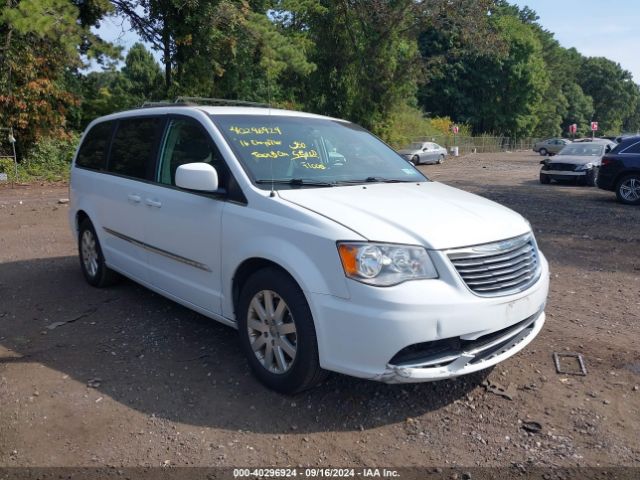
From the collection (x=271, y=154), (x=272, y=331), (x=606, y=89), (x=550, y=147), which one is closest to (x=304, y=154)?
(x=271, y=154)

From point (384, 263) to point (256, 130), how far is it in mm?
1709

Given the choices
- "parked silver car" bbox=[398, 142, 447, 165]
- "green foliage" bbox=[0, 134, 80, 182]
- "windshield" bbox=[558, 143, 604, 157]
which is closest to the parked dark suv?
"windshield" bbox=[558, 143, 604, 157]

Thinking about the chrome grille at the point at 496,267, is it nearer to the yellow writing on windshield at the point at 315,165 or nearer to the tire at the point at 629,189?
the yellow writing on windshield at the point at 315,165

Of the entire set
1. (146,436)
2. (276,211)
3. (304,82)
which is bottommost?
(146,436)

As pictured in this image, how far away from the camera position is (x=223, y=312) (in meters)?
4.09

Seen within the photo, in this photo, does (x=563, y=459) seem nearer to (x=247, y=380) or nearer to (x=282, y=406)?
(x=282, y=406)

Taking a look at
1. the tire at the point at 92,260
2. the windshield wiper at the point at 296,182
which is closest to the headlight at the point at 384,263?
the windshield wiper at the point at 296,182

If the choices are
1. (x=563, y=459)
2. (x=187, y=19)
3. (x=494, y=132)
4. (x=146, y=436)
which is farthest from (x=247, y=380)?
(x=494, y=132)

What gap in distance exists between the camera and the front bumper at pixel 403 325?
3.14 m

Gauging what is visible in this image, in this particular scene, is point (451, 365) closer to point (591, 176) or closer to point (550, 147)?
point (591, 176)

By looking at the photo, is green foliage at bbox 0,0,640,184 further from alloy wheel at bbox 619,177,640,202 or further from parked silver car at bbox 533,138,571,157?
alloy wheel at bbox 619,177,640,202

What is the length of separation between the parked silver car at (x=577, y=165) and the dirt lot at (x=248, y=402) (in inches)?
535

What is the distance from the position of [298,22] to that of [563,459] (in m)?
31.5

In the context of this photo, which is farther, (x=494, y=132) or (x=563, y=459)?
(x=494, y=132)
